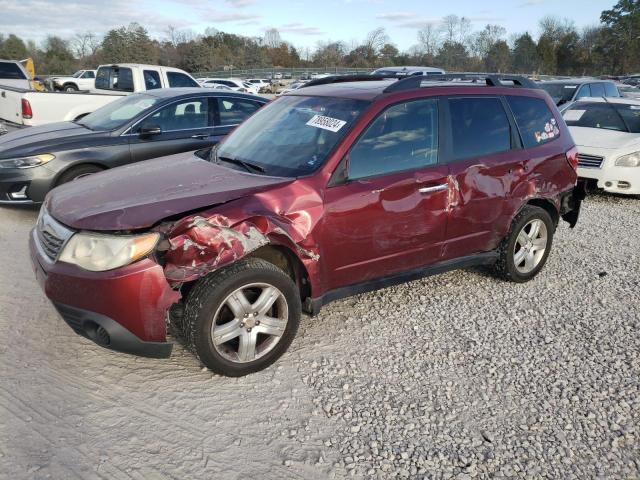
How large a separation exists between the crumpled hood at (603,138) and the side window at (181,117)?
5860 mm

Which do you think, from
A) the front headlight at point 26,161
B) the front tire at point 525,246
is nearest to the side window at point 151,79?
the front headlight at point 26,161

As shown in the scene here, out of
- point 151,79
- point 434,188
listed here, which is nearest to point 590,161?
point 434,188

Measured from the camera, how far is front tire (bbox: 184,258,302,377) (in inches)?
118

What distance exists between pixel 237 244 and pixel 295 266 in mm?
555

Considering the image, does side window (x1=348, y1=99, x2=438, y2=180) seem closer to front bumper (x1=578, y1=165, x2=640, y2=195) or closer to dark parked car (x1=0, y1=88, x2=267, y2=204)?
dark parked car (x1=0, y1=88, x2=267, y2=204)

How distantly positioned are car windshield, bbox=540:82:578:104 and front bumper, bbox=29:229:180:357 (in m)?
13.0

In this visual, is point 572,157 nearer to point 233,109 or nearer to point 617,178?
point 617,178

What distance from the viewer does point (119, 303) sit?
2.83 metres

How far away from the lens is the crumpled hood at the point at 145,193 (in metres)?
2.98

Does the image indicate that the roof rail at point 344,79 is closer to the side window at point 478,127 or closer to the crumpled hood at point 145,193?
the side window at point 478,127

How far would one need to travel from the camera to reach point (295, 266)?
136 inches

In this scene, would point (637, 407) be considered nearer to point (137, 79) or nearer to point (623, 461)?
point (623, 461)

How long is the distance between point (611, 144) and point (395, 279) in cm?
612

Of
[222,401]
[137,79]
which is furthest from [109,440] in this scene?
[137,79]
